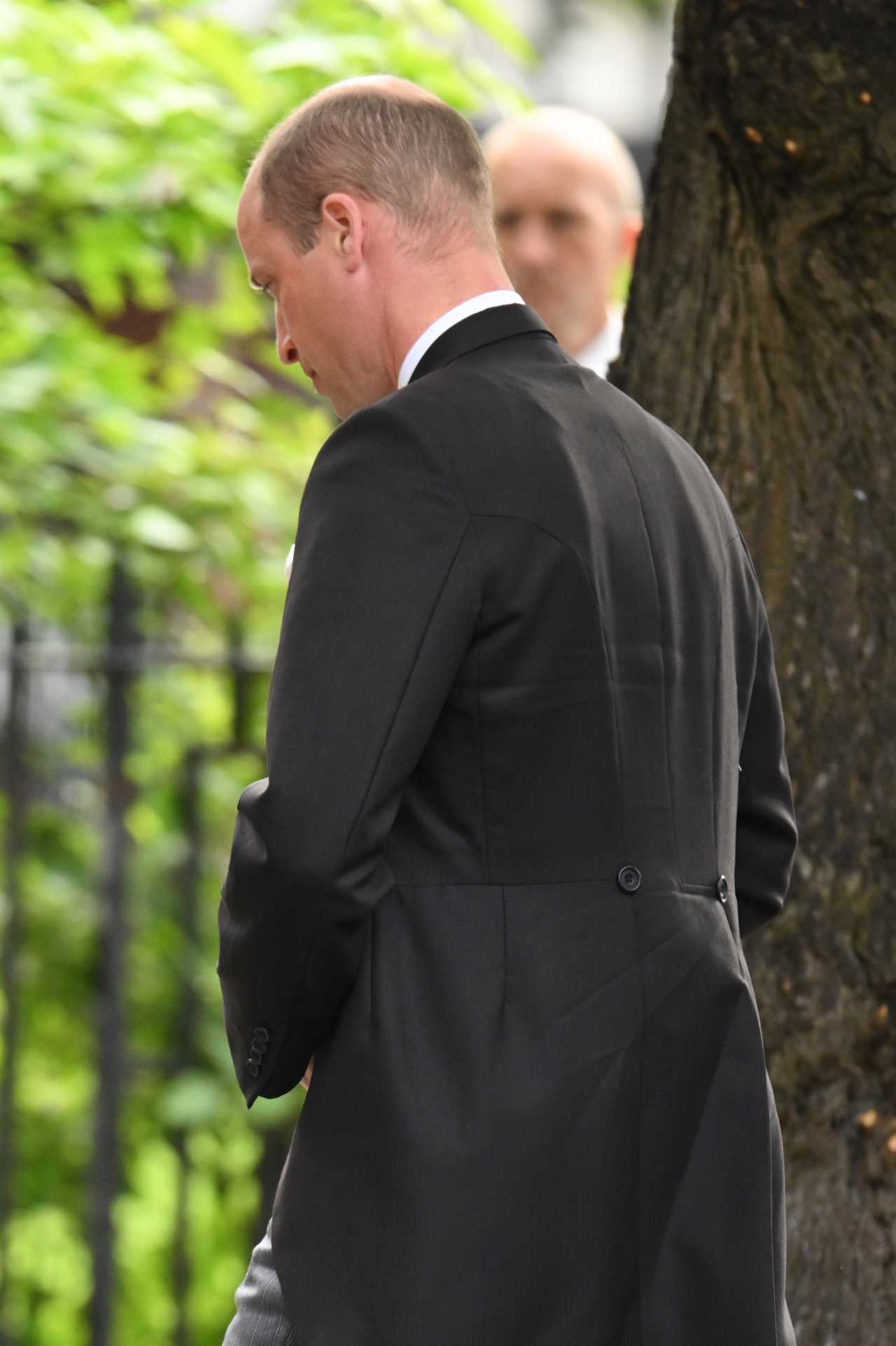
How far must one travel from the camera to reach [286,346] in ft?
6.47

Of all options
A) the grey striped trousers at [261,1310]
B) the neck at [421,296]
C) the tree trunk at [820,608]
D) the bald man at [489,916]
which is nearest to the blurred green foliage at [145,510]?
the tree trunk at [820,608]

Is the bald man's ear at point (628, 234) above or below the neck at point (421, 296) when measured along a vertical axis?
below

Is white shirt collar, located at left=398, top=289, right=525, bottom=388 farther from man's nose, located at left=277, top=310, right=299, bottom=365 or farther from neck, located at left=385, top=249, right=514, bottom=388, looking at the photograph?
man's nose, located at left=277, top=310, right=299, bottom=365

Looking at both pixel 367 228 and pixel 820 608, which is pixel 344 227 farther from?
pixel 820 608

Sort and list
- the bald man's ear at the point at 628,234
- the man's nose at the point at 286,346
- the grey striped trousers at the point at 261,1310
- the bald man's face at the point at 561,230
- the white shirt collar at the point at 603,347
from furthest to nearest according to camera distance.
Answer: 1. the bald man's ear at the point at 628,234
2. the bald man's face at the point at 561,230
3. the white shirt collar at the point at 603,347
4. the man's nose at the point at 286,346
5. the grey striped trousers at the point at 261,1310

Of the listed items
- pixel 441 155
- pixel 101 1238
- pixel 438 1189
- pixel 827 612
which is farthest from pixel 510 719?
pixel 101 1238

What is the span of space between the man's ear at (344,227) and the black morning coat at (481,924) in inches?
6.7

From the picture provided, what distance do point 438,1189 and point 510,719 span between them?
42cm

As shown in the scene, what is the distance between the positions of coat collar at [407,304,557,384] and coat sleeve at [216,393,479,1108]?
0.45 feet

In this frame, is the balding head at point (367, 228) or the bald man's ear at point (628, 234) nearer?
the balding head at point (367, 228)

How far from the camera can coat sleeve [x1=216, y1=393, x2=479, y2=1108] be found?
165 centimetres

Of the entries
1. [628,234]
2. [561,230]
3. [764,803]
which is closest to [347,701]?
[764,803]

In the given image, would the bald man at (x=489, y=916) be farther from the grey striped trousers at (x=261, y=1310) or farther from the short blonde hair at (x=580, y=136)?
the short blonde hair at (x=580, y=136)

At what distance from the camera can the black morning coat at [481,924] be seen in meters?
1.67
